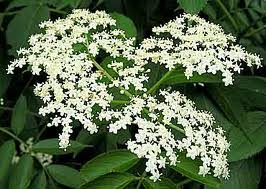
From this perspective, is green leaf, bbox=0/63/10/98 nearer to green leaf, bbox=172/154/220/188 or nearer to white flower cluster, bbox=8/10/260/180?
white flower cluster, bbox=8/10/260/180

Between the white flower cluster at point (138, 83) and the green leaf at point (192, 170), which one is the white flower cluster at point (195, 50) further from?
the green leaf at point (192, 170)

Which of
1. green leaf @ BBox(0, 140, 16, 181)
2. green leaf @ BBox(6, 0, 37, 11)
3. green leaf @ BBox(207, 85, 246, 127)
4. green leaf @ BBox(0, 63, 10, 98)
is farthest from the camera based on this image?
green leaf @ BBox(0, 63, 10, 98)

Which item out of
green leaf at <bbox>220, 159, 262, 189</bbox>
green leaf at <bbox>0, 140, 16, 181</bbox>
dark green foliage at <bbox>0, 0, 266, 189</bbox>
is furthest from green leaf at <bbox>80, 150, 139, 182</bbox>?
green leaf at <bbox>0, 140, 16, 181</bbox>

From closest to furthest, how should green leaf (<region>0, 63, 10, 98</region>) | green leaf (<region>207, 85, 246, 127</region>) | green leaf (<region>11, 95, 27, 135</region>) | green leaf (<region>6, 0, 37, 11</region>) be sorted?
green leaf (<region>207, 85, 246, 127</region>)
green leaf (<region>11, 95, 27, 135</region>)
green leaf (<region>6, 0, 37, 11</region>)
green leaf (<region>0, 63, 10, 98</region>)

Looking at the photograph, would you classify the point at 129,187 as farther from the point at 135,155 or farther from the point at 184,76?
the point at 184,76

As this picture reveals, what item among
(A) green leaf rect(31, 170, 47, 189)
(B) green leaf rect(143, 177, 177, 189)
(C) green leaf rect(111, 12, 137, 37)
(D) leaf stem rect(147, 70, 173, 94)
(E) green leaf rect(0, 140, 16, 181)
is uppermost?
(C) green leaf rect(111, 12, 137, 37)

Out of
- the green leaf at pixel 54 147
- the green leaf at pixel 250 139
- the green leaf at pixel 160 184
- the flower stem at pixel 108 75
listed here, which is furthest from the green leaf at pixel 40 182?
the green leaf at pixel 250 139
